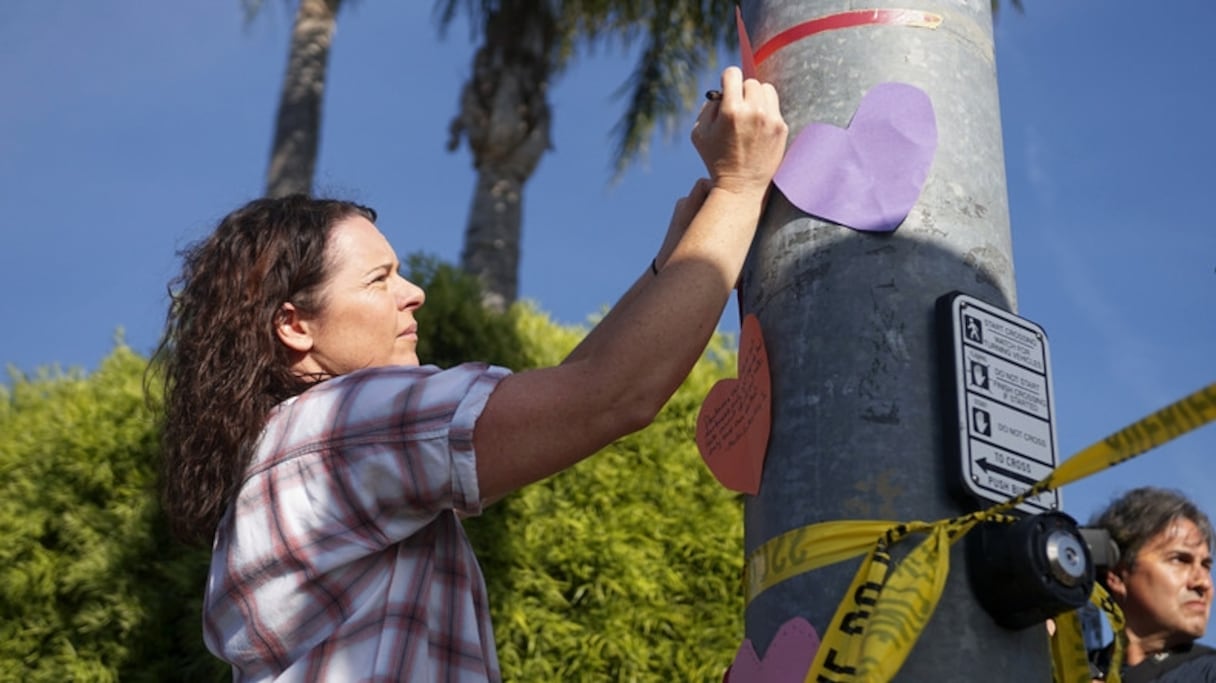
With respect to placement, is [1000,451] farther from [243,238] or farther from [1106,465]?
[243,238]

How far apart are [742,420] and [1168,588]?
2807 millimetres

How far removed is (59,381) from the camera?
6582mm

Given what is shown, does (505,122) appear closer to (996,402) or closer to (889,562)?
(996,402)

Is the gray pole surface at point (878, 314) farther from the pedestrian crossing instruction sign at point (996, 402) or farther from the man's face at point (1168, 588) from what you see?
the man's face at point (1168, 588)

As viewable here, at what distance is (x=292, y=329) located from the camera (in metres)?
2.17

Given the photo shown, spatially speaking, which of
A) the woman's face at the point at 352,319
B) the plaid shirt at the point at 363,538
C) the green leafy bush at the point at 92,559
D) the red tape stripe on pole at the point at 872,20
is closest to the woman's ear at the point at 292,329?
the woman's face at the point at 352,319

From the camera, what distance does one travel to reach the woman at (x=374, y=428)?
72.2 inches

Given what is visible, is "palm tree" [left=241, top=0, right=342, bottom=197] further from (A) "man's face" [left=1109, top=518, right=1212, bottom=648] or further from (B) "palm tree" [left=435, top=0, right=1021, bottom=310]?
(A) "man's face" [left=1109, top=518, right=1212, bottom=648]

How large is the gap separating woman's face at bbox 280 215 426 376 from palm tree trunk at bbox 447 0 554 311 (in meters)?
8.61

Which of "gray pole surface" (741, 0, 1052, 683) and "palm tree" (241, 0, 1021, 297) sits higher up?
"palm tree" (241, 0, 1021, 297)

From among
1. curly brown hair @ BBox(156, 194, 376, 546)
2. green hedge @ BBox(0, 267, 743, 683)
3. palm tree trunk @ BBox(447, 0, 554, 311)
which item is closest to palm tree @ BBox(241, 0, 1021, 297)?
palm tree trunk @ BBox(447, 0, 554, 311)

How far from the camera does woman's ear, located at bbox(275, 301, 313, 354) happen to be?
216cm

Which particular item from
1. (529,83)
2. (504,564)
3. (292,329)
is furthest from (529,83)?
(292,329)

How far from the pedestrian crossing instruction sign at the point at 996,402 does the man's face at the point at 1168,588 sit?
2.72 metres
